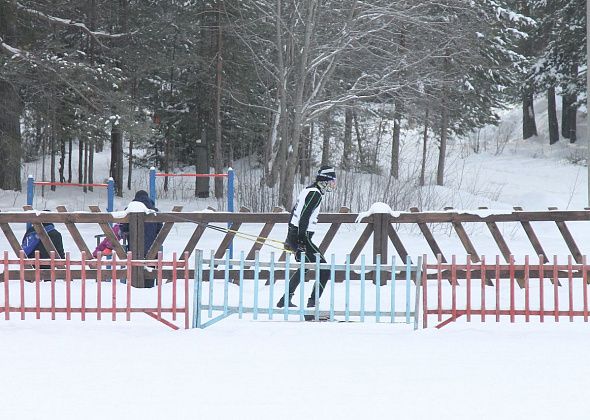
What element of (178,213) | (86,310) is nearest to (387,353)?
(86,310)

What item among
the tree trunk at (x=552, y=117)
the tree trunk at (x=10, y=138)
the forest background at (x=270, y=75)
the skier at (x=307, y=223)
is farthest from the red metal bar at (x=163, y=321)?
the tree trunk at (x=552, y=117)

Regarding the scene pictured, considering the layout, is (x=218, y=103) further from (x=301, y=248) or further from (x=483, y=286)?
(x=483, y=286)

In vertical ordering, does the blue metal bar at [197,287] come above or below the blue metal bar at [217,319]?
above

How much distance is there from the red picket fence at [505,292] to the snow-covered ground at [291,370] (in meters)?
0.18

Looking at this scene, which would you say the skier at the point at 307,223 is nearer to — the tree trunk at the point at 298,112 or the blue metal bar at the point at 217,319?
the blue metal bar at the point at 217,319

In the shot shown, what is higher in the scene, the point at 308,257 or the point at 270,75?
the point at 270,75

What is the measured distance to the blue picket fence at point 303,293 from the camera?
9211 mm

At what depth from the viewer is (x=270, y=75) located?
81.7ft

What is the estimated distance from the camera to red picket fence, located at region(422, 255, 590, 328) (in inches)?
371

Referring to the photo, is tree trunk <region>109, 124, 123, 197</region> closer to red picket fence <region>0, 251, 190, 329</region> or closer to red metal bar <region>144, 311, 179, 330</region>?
red picket fence <region>0, 251, 190, 329</region>

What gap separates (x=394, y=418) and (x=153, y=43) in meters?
25.3

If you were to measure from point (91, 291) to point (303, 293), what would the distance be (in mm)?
3951

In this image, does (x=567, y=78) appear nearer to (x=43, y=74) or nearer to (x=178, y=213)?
(x=43, y=74)

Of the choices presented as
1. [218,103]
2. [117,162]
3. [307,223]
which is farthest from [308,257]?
[117,162]
